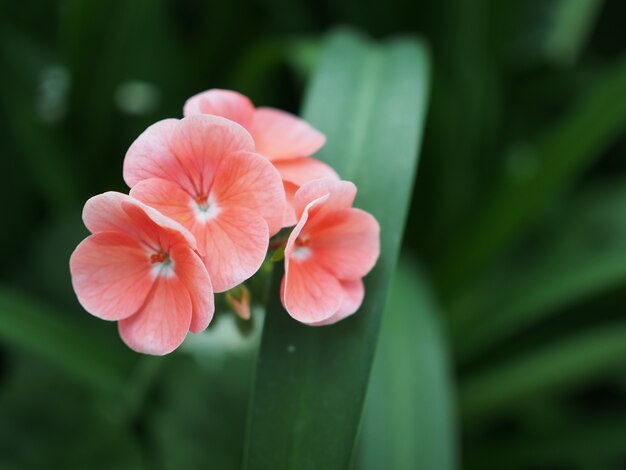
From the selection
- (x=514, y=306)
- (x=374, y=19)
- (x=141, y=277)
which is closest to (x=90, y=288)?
(x=141, y=277)

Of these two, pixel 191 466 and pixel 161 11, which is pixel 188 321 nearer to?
pixel 191 466

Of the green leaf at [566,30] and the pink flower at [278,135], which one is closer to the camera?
the pink flower at [278,135]

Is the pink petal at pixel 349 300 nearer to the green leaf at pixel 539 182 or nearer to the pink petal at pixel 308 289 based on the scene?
the pink petal at pixel 308 289

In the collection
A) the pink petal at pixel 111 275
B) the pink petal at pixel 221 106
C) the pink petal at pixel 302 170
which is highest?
the pink petal at pixel 221 106

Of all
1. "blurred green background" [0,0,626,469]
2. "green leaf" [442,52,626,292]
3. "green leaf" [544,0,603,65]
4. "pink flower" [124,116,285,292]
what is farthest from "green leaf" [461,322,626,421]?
"pink flower" [124,116,285,292]

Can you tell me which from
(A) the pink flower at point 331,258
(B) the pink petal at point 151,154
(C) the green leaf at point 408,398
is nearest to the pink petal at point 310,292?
(A) the pink flower at point 331,258

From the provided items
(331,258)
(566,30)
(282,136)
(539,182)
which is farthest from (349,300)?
(566,30)
